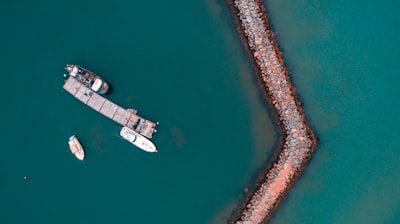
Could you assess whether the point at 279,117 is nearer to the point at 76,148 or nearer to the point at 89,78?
the point at 89,78

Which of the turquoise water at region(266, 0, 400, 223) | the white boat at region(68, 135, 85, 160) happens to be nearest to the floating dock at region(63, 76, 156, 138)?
the white boat at region(68, 135, 85, 160)

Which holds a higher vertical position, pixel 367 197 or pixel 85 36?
pixel 85 36

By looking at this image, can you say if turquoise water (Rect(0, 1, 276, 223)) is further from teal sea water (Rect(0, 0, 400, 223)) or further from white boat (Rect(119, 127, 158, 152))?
white boat (Rect(119, 127, 158, 152))

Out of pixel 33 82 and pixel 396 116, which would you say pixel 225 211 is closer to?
pixel 396 116

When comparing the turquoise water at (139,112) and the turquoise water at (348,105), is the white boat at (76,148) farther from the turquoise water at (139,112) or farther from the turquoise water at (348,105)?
the turquoise water at (348,105)

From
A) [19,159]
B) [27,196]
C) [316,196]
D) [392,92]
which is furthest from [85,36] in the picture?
[392,92]
